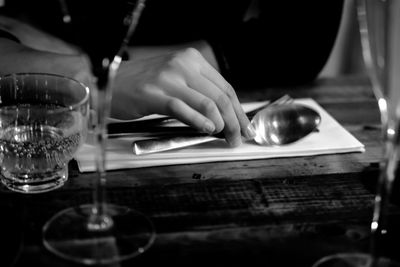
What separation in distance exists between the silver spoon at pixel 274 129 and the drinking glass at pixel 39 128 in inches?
3.4

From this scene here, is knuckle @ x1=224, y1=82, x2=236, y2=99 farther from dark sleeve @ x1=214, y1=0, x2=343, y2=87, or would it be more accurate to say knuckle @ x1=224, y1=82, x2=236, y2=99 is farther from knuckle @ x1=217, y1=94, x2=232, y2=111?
dark sleeve @ x1=214, y1=0, x2=343, y2=87

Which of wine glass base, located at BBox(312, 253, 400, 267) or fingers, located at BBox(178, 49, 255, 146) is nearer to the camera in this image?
wine glass base, located at BBox(312, 253, 400, 267)

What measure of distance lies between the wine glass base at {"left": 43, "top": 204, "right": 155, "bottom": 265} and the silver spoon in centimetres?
13

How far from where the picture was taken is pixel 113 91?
0.75 m

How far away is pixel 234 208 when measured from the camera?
590 millimetres

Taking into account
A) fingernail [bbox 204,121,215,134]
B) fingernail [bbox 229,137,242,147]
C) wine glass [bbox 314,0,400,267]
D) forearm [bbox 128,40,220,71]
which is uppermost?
wine glass [bbox 314,0,400,267]

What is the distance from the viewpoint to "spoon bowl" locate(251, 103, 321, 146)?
28.8 inches

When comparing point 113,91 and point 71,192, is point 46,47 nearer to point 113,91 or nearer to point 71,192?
point 113,91

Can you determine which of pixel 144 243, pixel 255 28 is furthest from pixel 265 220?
pixel 255 28

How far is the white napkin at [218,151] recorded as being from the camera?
663 mm

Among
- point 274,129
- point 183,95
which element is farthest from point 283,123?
point 183,95

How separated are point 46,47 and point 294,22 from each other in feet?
1.50

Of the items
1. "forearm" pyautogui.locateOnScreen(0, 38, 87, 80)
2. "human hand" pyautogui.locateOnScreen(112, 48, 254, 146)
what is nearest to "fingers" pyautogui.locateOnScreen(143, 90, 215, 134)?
"human hand" pyautogui.locateOnScreen(112, 48, 254, 146)

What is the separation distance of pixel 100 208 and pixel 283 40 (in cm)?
70
